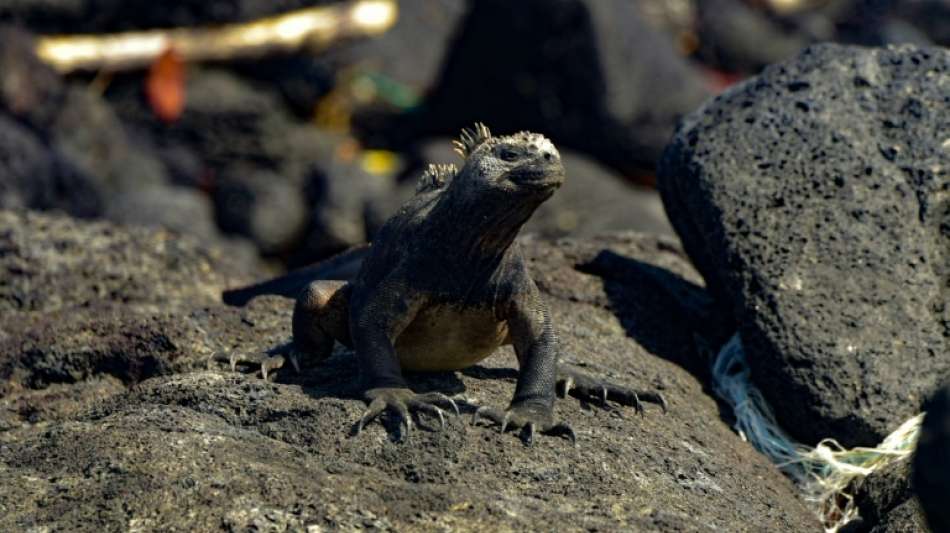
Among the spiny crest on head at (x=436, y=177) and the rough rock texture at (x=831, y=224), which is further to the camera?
the rough rock texture at (x=831, y=224)

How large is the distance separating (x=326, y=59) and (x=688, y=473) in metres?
11.1

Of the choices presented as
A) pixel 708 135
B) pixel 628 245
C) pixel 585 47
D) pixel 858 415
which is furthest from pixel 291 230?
pixel 858 415

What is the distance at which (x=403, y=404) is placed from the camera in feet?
14.0

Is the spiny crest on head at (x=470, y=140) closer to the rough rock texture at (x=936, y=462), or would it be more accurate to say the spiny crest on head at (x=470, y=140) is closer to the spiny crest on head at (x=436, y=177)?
the spiny crest on head at (x=436, y=177)

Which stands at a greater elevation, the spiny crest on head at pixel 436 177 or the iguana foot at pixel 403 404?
the spiny crest on head at pixel 436 177

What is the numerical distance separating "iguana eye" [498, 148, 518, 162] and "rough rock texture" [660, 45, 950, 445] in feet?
4.50

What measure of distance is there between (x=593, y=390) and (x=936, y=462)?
1.95 m

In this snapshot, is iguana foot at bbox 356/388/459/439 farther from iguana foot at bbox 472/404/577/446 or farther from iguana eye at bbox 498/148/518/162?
iguana eye at bbox 498/148/518/162

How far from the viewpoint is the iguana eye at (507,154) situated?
169 inches

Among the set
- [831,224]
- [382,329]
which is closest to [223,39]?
[831,224]

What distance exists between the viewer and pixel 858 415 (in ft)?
16.6

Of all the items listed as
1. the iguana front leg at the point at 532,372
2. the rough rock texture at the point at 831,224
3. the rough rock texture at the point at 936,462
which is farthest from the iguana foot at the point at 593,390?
the rough rock texture at the point at 936,462

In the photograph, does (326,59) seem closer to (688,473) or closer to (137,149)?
(137,149)

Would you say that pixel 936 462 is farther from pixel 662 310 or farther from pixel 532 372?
pixel 662 310
